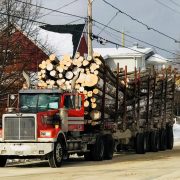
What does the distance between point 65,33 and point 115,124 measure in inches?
1148

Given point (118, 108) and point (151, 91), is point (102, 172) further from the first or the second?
point (151, 91)

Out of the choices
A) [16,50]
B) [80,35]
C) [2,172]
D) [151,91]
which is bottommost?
[2,172]

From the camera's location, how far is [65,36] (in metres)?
51.5

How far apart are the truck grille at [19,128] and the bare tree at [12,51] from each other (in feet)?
29.0

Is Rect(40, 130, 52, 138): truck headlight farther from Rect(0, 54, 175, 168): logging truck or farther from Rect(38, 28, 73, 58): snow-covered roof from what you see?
Rect(38, 28, 73, 58): snow-covered roof

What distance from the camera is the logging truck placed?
18469mm

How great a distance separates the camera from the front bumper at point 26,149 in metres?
18.2

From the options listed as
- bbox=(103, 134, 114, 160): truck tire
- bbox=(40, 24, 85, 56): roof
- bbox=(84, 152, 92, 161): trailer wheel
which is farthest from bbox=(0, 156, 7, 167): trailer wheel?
bbox=(40, 24, 85, 56): roof

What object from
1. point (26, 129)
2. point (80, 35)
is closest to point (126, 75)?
point (26, 129)

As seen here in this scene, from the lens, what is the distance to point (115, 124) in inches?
940

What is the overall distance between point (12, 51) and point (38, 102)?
8.96 metres

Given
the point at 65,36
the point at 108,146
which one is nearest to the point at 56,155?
the point at 108,146

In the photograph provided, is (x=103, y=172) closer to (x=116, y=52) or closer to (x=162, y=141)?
(x=162, y=141)

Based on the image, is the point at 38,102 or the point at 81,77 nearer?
the point at 38,102
